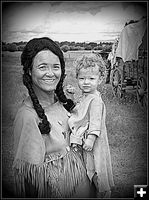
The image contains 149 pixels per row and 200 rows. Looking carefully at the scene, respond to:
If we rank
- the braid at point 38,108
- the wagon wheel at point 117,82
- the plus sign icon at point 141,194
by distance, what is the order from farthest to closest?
1. the wagon wheel at point 117,82
2. the braid at point 38,108
3. the plus sign icon at point 141,194

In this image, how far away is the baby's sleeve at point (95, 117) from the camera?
2.99m

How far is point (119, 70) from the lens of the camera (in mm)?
3180

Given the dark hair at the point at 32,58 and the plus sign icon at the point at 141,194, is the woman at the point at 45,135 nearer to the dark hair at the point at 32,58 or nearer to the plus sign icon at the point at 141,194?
the dark hair at the point at 32,58

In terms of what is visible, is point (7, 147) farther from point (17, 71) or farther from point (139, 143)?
point (139, 143)

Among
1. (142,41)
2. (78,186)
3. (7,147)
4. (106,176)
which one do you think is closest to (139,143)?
(106,176)

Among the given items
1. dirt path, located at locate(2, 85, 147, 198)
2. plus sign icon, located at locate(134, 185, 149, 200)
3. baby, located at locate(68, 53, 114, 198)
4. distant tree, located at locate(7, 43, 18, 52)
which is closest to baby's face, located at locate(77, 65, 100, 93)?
baby, located at locate(68, 53, 114, 198)

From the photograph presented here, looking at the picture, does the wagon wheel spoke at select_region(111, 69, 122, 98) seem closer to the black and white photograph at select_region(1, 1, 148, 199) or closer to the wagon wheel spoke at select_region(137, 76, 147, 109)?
the black and white photograph at select_region(1, 1, 148, 199)

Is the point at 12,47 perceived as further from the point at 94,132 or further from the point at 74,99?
the point at 94,132

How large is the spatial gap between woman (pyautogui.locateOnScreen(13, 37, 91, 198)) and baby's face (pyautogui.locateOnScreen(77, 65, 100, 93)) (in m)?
0.14

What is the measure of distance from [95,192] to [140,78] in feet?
2.92

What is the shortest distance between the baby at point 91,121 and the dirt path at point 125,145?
0.29 feet

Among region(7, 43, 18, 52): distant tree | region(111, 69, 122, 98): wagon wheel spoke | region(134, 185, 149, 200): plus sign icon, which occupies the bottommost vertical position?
region(134, 185, 149, 200): plus sign icon

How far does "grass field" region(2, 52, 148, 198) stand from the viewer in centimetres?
305

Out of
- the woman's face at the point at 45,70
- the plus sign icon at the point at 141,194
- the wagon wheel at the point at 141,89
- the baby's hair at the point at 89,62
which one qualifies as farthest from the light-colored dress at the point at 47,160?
the wagon wheel at the point at 141,89
